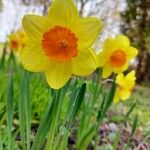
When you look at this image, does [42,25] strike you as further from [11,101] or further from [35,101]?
[35,101]

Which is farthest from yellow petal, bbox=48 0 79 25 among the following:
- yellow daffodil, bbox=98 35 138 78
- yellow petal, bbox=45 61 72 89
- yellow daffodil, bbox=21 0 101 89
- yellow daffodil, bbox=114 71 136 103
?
yellow daffodil, bbox=114 71 136 103

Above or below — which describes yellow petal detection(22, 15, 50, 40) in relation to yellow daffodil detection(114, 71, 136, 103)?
above

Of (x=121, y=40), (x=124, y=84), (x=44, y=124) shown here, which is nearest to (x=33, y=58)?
(x=44, y=124)

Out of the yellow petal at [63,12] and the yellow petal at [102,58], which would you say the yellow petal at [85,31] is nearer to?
the yellow petal at [63,12]

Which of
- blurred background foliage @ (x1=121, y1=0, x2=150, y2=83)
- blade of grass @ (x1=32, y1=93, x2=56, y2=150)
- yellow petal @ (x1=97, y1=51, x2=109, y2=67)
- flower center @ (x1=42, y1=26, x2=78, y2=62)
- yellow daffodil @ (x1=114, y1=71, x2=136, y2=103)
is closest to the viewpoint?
flower center @ (x1=42, y1=26, x2=78, y2=62)

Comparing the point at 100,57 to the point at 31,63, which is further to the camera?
the point at 100,57

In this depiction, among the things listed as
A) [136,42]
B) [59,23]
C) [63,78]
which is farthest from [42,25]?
[136,42]

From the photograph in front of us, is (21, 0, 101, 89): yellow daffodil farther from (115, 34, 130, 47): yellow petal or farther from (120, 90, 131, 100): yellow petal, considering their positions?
(120, 90, 131, 100): yellow petal

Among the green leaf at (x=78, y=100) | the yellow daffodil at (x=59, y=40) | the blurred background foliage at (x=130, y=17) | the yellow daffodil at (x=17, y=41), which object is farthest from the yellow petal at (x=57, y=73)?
the blurred background foliage at (x=130, y=17)
